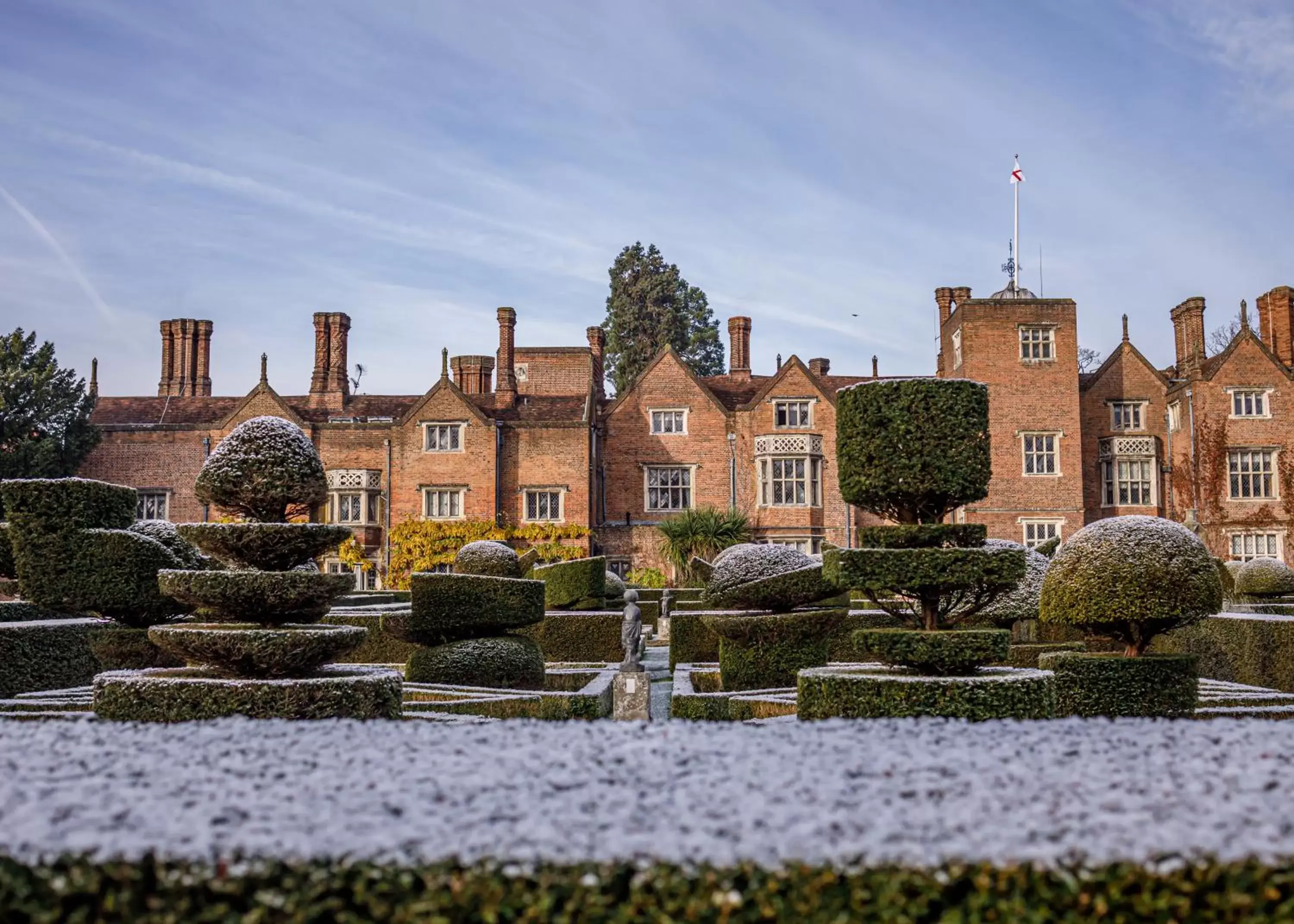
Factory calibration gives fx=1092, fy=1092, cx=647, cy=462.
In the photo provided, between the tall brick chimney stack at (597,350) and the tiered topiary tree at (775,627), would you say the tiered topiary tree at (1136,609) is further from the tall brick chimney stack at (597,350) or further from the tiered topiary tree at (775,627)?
the tall brick chimney stack at (597,350)

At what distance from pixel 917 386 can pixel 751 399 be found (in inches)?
1016

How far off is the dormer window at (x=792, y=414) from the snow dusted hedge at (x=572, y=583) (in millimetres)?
13798

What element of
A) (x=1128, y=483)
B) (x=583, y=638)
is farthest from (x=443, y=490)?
(x=1128, y=483)

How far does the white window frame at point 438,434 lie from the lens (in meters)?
34.1

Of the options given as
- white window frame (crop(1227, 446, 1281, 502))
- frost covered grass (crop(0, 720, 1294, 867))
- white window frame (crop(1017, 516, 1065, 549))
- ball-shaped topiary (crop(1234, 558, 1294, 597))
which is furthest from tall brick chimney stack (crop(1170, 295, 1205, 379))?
frost covered grass (crop(0, 720, 1294, 867))

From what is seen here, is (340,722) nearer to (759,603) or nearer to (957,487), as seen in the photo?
(957,487)

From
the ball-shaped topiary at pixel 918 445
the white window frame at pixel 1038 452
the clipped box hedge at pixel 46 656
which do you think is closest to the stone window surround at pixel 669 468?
the white window frame at pixel 1038 452

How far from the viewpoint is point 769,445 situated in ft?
114

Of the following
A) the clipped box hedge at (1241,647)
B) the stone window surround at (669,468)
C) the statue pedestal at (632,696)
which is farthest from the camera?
the stone window surround at (669,468)

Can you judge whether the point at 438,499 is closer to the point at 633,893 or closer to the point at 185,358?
the point at 185,358

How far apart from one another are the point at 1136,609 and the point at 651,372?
25.2m

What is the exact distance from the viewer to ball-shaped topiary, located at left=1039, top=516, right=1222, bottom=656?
11.7 meters

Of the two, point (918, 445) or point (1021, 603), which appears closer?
point (918, 445)

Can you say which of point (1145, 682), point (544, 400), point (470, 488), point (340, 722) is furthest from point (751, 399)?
point (340, 722)
